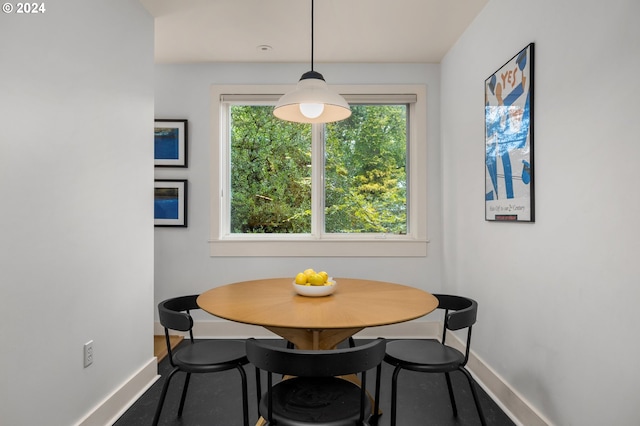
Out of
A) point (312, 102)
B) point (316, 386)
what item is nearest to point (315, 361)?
point (316, 386)

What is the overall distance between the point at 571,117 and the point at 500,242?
0.94 m

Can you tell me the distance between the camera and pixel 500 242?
2459 mm

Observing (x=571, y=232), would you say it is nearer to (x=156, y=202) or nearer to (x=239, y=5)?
Answer: (x=239, y=5)

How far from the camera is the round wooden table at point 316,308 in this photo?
1.62 metres

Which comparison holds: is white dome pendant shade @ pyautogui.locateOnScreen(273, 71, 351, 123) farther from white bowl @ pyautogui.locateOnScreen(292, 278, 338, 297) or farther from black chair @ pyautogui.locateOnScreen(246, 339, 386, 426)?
black chair @ pyautogui.locateOnScreen(246, 339, 386, 426)

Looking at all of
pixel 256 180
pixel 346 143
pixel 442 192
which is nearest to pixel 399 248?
pixel 442 192

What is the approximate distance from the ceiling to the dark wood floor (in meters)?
2.63

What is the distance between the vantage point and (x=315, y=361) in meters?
1.32

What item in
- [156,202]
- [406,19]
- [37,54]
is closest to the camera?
[37,54]

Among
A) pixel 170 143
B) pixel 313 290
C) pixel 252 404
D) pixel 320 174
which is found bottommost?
pixel 252 404

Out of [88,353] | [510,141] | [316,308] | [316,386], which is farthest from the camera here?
[510,141]

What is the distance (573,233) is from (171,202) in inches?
127

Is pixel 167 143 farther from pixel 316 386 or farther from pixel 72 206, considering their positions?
pixel 316 386

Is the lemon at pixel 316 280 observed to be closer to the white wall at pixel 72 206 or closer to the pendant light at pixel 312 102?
the pendant light at pixel 312 102
